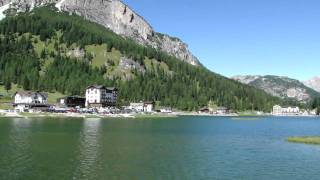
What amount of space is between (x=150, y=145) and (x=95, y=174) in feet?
120

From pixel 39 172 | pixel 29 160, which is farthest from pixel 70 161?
pixel 39 172

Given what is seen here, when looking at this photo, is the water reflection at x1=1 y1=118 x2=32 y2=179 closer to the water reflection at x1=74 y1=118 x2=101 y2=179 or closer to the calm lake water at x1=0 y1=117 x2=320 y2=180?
the calm lake water at x1=0 y1=117 x2=320 y2=180

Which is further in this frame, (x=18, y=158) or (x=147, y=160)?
(x=147, y=160)

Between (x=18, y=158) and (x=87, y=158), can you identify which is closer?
(x=18, y=158)

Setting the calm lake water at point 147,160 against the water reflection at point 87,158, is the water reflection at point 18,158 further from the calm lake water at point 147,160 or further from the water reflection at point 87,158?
the water reflection at point 87,158

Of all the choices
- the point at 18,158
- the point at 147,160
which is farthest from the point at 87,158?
the point at 18,158

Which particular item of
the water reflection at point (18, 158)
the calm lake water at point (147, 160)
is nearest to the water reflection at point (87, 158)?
the calm lake water at point (147, 160)

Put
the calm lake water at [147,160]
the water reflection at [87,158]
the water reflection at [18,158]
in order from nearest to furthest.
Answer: the water reflection at [18,158], the water reflection at [87,158], the calm lake water at [147,160]

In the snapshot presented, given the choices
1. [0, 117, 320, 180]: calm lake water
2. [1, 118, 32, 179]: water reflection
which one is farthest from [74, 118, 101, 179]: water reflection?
[1, 118, 32, 179]: water reflection

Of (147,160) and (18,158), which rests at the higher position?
(18,158)

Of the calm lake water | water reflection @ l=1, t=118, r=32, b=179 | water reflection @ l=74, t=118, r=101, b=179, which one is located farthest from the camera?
the calm lake water

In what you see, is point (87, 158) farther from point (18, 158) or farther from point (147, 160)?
point (18, 158)

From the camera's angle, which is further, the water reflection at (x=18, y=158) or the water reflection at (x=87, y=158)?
the water reflection at (x=87, y=158)

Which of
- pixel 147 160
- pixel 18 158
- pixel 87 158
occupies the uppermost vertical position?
pixel 18 158
